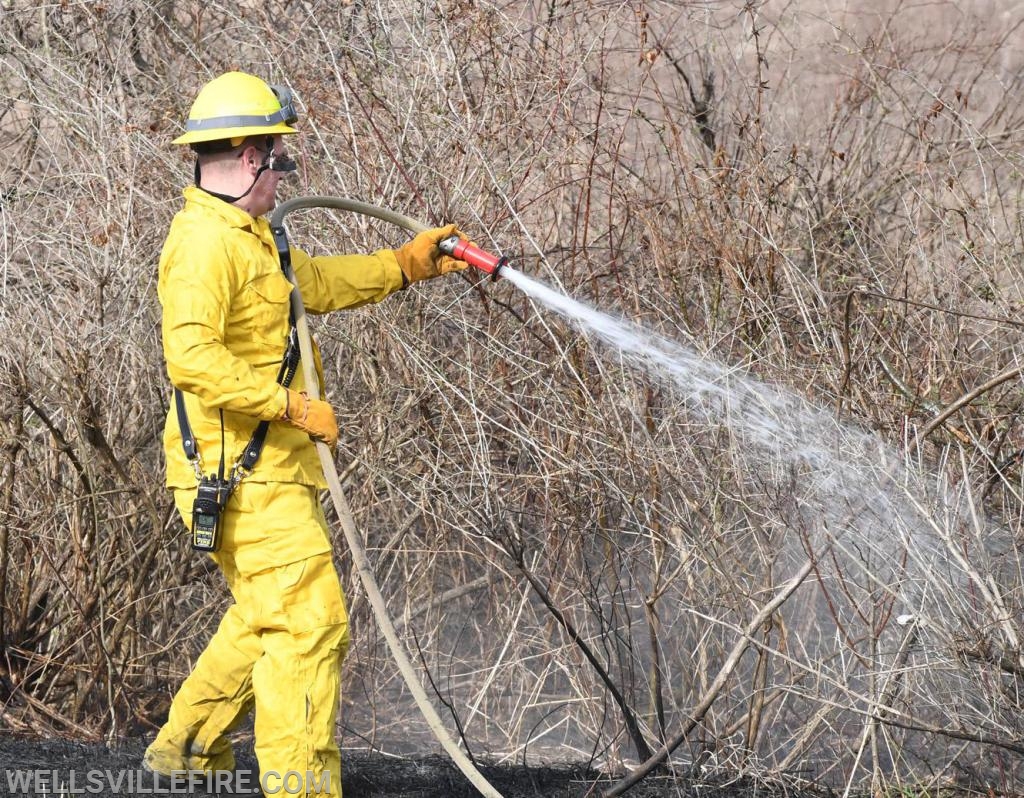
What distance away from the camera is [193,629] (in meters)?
5.19

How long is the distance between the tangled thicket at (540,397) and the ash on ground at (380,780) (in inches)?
5.1

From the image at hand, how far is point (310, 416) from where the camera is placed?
3439 mm

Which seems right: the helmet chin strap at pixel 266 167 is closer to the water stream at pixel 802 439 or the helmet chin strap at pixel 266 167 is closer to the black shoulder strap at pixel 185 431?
the black shoulder strap at pixel 185 431

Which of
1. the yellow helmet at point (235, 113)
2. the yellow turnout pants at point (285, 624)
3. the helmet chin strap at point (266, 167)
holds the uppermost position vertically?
the yellow helmet at point (235, 113)

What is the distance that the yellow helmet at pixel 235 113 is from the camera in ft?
11.4

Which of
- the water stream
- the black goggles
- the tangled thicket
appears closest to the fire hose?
the black goggles

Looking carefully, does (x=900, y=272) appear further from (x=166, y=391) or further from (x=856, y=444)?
(x=166, y=391)

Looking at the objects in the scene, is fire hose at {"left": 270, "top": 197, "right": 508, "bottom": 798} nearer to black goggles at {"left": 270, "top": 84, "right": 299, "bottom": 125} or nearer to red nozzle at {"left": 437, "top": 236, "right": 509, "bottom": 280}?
black goggles at {"left": 270, "top": 84, "right": 299, "bottom": 125}

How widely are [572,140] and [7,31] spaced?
2.97 meters

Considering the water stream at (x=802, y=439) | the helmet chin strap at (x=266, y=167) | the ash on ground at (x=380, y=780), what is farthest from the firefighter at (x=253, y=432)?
the water stream at (x=802, y=439)

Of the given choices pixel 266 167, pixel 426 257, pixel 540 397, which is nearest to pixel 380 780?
pixel 540 397

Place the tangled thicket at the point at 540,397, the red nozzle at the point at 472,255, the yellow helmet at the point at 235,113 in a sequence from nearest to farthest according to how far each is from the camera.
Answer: the yellow helmet at the point at 235,113, the red nozzle at the point at 472,255, the tangled thicket at the point at 540,397

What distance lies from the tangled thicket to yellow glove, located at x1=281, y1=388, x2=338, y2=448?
0.99 meters

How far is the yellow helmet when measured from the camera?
3473mm
